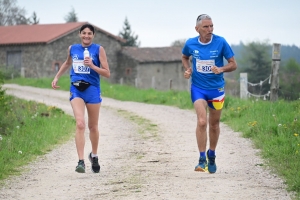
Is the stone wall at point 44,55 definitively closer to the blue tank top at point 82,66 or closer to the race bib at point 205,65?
the blue tank top at point 82,66

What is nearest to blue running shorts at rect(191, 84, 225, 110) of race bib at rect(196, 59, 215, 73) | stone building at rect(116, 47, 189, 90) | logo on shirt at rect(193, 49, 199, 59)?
race bib at rect(196, 59, 215, 73)

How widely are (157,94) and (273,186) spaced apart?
18324mm

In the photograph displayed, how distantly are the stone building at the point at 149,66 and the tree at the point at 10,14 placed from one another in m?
32.0

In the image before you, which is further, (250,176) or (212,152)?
(212,152)

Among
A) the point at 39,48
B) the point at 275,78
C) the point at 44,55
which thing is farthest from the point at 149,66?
the point at 275,78

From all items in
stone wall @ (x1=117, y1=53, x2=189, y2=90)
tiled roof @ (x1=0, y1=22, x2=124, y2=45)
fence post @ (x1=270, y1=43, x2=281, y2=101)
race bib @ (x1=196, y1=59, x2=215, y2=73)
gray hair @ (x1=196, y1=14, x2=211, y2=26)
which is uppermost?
tiled roof @ (x1=0, y1=22, x2=124, y2=45)

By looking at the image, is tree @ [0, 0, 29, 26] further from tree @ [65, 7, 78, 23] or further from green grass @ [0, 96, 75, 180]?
green grass @ [0, 96, 75, 180]

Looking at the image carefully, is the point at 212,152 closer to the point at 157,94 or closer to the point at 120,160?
the point at 120,160

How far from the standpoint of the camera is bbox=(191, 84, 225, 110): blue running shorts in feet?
30.2

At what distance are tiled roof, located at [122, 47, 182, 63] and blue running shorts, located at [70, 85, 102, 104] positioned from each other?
2143 inches

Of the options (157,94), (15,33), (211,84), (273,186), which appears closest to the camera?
(273,186)

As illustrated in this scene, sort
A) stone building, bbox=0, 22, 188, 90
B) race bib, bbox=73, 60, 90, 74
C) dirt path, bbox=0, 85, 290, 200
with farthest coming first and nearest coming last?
stone building, bbox=0, 22, 188, 90
race bib, bbox=73, 60, 90, 74
dirt path, bbox=0, 85, 290, 200

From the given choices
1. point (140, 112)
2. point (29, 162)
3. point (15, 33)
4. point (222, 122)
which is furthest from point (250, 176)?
point (15, 33)

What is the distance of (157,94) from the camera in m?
26.0
